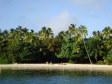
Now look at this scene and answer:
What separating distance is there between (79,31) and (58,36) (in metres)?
7.78

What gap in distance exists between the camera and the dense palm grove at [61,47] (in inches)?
4806

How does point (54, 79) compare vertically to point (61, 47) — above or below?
below

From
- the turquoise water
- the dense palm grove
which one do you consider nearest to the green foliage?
the dense palm grove

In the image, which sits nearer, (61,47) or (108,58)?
(108,58)

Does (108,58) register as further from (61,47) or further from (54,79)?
(54,79)

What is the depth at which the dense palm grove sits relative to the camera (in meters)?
122

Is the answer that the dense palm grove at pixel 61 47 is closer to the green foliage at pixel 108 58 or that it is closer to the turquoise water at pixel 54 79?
the green foliage at pixel 108 58

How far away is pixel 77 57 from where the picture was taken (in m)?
124

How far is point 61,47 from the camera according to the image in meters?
126

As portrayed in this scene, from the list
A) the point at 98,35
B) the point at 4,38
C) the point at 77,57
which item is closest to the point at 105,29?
the point at 98,35

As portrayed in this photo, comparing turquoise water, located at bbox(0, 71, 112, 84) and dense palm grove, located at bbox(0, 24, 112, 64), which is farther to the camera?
dense palm grove, located at bbox(0, 24, 112, 64)

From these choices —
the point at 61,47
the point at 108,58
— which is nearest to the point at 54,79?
the point at 108,58

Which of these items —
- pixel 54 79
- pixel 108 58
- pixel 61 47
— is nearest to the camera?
pixel 54 79

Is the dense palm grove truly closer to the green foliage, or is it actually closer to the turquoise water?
the green foliage
